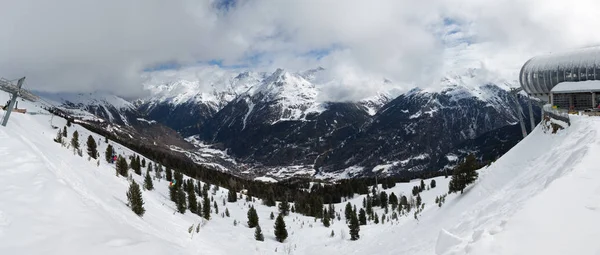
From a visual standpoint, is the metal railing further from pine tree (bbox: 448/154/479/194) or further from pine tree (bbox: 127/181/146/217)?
pine tree (bbox: 127/181/146/217)

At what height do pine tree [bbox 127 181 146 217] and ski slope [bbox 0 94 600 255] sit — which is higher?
ski slope [bbox 0 94 600 255]

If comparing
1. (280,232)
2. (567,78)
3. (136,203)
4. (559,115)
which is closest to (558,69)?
(567,78)

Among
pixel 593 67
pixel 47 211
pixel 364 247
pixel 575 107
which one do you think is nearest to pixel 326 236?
pixel 364 247

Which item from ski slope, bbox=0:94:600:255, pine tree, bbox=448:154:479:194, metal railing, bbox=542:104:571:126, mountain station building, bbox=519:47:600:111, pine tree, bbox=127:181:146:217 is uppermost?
mountain station building, bbox=519:47:600:111

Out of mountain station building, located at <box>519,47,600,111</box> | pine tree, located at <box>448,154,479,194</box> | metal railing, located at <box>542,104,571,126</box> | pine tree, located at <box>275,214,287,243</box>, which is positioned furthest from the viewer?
mountain station building, located at <box>519,47,600,111</box>

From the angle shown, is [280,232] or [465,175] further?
[280,232]

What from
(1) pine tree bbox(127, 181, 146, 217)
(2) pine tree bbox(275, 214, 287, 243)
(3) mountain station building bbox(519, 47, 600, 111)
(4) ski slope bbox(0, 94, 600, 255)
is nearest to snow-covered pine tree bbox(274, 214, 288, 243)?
(2) pine tree bbox(275, 214, 287, 243)

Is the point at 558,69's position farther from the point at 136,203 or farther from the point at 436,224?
the point at 136,203

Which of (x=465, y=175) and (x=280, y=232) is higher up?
(x=465, y=175)
